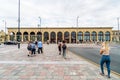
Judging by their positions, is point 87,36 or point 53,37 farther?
point 87,36

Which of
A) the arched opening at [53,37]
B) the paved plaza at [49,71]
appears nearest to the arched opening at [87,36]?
the arched opening at [53,37]

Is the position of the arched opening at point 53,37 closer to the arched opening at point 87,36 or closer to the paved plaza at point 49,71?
the arched opening at point 87,36

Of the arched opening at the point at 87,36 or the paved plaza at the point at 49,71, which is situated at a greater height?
the arched opening at the point at 87,36

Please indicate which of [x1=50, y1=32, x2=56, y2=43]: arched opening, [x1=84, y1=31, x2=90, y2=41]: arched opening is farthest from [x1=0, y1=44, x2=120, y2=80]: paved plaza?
[x1=84, y1=31, x2=90, y2=41]: arched opening

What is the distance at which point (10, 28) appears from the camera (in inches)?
3686

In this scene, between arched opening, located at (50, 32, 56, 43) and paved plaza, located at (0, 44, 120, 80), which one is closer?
paved plaza, located at (0, 44, 120, 80)

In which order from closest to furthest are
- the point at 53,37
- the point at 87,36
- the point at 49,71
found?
the point at 49,71, the point at 53,37, the point at 87,36

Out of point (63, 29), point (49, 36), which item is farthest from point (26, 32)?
point (63, 29)

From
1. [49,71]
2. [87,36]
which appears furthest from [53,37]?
[49,71]

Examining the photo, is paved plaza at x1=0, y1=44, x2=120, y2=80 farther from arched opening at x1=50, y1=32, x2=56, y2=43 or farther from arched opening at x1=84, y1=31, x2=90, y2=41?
arched opening at x1=84, y1=31, x2=90, y2=41

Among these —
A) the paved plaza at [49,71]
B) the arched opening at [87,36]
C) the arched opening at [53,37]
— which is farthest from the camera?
the arched opening at [87,36]

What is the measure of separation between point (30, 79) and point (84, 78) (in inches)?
93.5

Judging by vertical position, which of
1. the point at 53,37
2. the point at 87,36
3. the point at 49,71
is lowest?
the point at 49,71

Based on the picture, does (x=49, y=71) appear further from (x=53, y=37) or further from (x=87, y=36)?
(x=87, y=36)
